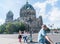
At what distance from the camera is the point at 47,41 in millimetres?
9898

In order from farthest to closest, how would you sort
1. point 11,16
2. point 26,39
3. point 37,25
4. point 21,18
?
point 11,16 → point 21,18 → point 37,25 → point 26,39

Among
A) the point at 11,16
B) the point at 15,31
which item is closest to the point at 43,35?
the point at 15,31

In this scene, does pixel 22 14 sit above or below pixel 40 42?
above

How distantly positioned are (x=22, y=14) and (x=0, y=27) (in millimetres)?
18544

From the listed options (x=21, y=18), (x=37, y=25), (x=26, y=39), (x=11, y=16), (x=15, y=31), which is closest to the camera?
(x=26, y=39)

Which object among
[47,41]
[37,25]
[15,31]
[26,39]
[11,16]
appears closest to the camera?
[47,41]

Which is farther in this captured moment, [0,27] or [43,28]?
[0,27]

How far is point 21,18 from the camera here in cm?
13625

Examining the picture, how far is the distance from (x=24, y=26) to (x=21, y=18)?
22.2m

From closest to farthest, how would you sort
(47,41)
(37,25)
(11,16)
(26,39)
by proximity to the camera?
(47,41) → (26,39) → (37,25) → (11,16)

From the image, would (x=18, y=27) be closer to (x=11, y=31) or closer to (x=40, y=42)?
(x=11, y=31)

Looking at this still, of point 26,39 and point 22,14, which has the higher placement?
point 22,14

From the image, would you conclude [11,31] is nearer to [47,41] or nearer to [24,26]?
[24,26]

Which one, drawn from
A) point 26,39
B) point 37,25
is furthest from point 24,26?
point 26,39
